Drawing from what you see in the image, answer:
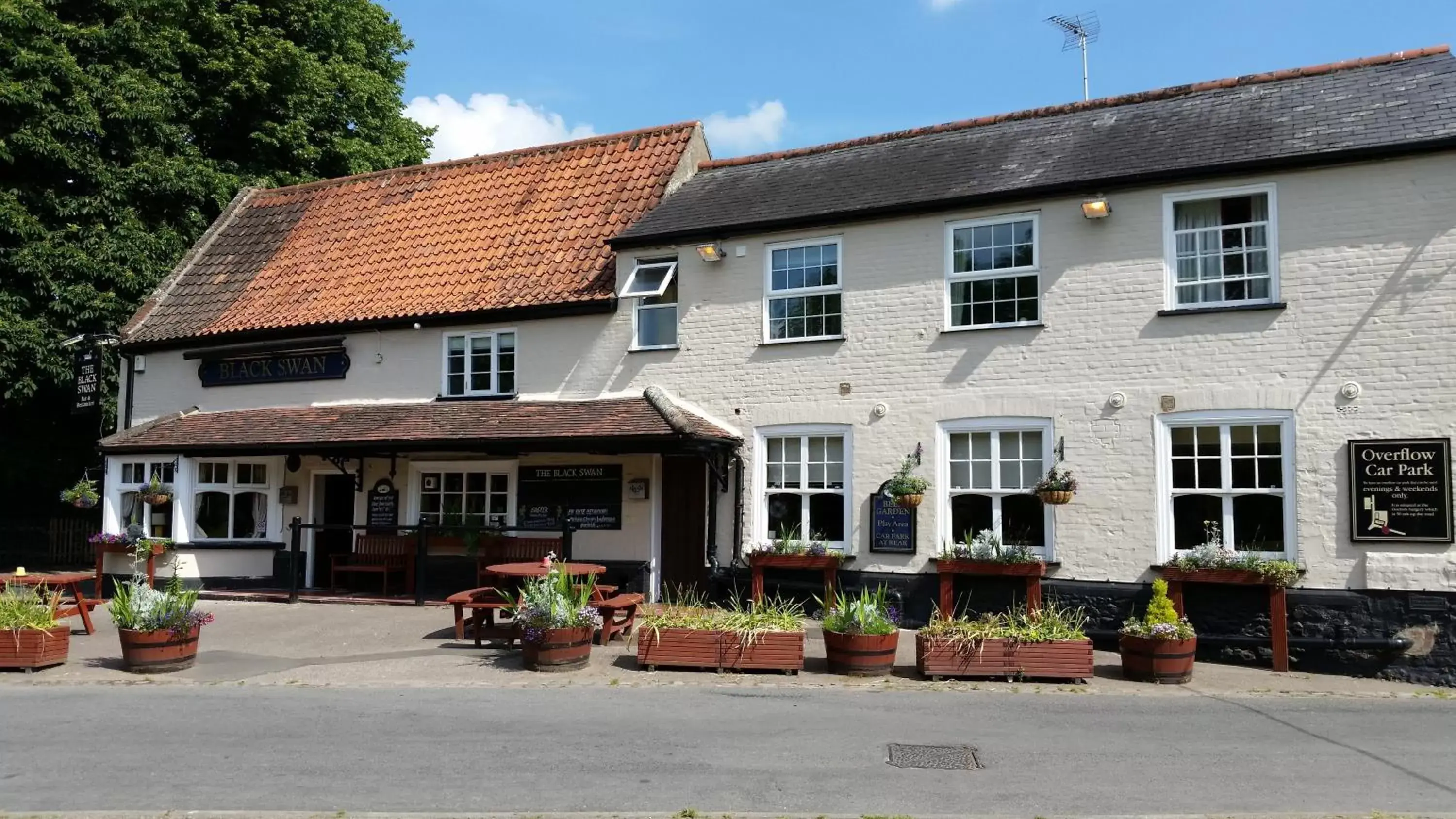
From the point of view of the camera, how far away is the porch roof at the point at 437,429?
1445 centimetres

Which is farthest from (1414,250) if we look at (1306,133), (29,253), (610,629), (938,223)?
(29,253)

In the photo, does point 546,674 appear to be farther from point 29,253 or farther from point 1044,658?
point 29,253

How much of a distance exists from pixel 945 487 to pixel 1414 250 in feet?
19.0

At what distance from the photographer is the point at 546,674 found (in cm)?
1055

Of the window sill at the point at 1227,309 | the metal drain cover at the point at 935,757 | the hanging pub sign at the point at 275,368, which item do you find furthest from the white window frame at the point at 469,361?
the metal drain cover at the point at 935,757

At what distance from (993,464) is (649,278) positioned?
598cm

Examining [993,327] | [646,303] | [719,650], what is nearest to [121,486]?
[646,303]

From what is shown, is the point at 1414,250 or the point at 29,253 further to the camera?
the point at 29,253

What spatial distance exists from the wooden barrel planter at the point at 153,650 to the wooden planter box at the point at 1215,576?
10.7 meters

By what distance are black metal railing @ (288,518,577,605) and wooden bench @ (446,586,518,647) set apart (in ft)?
5.71

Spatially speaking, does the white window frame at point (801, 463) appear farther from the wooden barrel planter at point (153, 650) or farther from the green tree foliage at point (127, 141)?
the green tree foliage at point (127, 141)

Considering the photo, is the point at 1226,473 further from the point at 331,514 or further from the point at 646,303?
the point at 331,514

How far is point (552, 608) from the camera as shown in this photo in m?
10.7

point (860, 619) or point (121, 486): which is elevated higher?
point (121, 486)
